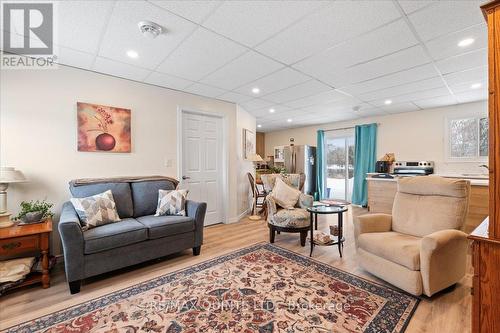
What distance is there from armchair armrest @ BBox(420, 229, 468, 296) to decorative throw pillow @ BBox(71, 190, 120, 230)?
3216 millimetres

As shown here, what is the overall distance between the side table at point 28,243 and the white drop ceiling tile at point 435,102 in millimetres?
6175

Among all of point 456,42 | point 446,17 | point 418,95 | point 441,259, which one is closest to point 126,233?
point 441,259

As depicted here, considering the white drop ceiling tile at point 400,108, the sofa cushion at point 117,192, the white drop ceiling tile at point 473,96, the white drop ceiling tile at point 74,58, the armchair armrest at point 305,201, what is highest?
the white drop ceiling tile at point 74,58

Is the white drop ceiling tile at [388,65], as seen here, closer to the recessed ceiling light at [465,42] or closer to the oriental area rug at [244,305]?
the recessed ceiling light at [465,42]

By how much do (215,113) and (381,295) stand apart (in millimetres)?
3680

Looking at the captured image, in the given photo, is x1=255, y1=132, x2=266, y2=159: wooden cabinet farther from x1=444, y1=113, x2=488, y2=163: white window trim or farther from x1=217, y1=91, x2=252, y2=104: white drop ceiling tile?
x1=444, y1=113, x2=488, y2=163: white window trim

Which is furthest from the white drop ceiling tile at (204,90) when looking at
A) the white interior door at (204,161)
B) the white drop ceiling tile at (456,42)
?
the white drop ceiling tile at (456,42)

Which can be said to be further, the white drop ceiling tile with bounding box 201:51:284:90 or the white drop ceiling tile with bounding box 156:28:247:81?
the white drop ceiling tile with bounding box 201:51:284:90

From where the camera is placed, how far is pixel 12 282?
2105mm

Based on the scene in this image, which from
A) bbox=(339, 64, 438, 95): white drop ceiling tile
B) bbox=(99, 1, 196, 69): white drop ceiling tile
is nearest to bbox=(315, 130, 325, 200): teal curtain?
bbox=(339, 64, 438, 95): white drop ceiling tile

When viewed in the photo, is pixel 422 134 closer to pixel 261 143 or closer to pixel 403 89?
pixel 403 89

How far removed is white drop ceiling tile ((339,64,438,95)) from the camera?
3.00 m

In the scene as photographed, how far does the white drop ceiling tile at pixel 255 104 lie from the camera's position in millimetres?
4492

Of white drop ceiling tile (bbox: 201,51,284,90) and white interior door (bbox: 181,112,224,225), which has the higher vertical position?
white drop ceiling tile (bbox: 201,51,284,90)
